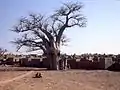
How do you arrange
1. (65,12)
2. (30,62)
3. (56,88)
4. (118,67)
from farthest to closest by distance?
(30,62) → (65,12) → (118,67) → (56,88)

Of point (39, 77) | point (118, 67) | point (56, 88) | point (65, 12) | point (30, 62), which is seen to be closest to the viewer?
point (56, 88)

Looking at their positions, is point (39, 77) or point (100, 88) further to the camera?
point (39, 77)

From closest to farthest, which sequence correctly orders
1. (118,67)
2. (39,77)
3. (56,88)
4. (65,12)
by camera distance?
1. (56,88)
2. (39,77)
3. (118,67)
4. (65,12)

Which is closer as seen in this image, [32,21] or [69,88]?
[69,88]

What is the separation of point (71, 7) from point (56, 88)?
49.8 feet

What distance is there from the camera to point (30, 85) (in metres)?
14.1

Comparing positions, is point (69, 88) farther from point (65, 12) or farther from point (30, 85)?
point (65, 12)

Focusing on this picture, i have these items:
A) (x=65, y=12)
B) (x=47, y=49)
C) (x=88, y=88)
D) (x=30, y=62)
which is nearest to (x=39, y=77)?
(x=88, y=88)

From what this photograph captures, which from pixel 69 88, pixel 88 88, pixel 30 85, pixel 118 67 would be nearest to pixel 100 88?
pixel 88 88

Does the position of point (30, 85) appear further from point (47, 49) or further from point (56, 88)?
point (47, 49)

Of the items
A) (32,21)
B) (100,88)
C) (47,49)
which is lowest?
(100,88)

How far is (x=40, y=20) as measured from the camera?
90.9 ft

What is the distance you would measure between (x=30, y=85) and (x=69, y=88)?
2.02 metres

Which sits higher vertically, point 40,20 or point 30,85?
point 40,20
